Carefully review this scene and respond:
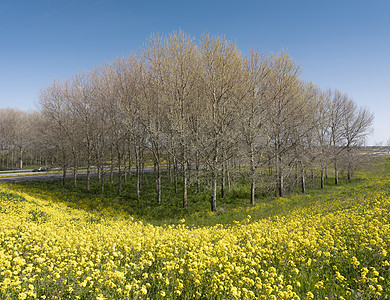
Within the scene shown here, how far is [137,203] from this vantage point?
20.3 metres

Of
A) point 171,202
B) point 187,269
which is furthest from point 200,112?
point 187,269

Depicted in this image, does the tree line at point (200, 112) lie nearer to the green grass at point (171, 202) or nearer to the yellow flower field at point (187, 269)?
the green grass at point (171, 202)

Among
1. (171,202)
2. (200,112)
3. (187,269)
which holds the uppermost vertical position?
(200,112)

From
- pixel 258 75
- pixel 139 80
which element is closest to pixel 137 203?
pixel 139 80

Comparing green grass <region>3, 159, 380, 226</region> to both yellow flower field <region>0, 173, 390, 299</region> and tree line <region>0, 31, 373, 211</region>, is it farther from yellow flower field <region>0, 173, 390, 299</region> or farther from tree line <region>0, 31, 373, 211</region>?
yellow flower field <region>0, 173, 390, 299</region>

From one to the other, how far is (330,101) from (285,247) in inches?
1324

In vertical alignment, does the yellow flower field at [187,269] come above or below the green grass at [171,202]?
above

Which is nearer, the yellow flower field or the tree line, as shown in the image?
the yellow flower field

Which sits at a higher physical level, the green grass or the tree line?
the tree line

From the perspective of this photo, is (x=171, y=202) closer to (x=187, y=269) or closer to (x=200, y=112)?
(x=200, y=112)

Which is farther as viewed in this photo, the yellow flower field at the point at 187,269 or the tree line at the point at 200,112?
the tree line at the point at 200,112

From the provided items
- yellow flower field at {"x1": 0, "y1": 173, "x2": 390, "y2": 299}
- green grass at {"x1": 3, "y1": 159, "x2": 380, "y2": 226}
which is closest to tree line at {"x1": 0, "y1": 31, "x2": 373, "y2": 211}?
green grass at {"x1": 3, "y1": 159, "x2": 380, "y2": 226}

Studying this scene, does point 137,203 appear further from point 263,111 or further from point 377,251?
point 377,251

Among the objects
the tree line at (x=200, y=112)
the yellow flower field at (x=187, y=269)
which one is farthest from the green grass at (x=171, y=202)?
the yellow flower field at (x=187, y=269)
